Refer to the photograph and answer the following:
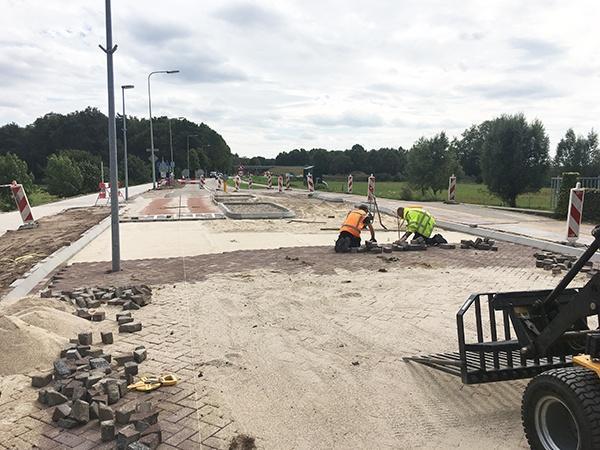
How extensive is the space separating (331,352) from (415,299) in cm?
244

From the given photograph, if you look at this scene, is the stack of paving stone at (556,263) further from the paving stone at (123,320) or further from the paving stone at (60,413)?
the paving stone at (60,413)

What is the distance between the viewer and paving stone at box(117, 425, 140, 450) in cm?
339

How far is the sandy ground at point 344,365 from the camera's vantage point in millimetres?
3732

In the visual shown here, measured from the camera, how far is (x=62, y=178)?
45.7 m

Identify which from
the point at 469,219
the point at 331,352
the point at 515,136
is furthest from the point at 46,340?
the point at 515,136

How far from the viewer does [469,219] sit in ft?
63.2

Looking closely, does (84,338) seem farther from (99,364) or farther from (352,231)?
(352,231)

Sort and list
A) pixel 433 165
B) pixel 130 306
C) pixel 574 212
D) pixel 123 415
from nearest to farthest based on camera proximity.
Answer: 1. pixel 123 415
2. pixel 130 306
3. pixel 574 212
4. pixel 433 165

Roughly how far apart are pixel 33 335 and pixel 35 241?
9350mm

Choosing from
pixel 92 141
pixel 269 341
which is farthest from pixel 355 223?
pixel 92 141

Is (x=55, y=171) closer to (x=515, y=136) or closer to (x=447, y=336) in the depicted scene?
(x=515, y=136)

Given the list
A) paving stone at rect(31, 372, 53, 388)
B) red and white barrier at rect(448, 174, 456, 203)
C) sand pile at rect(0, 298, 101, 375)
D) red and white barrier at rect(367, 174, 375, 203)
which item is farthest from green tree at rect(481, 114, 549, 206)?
paving stone at rect(31, 372, 53, 388)

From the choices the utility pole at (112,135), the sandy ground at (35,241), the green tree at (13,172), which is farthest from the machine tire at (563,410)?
the green tree at (13,172)

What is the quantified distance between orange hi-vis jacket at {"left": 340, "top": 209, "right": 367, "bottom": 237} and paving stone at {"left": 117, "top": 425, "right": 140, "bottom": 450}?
8296 millimetres
